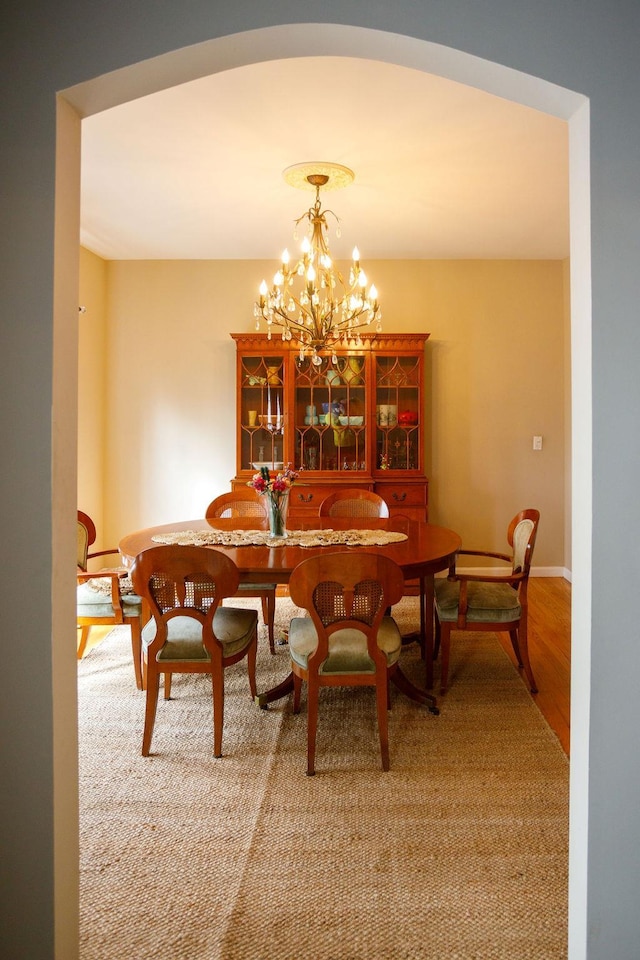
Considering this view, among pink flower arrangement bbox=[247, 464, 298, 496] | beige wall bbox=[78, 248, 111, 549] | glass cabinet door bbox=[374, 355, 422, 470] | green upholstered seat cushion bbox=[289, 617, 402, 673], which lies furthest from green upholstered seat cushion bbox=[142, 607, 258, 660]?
beige wall bbox=[78, 248, 111, 549]

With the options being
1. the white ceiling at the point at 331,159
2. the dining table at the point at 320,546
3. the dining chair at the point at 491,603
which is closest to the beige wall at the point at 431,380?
the white ceiling at the point at 331,159

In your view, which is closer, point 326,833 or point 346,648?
point 326,833

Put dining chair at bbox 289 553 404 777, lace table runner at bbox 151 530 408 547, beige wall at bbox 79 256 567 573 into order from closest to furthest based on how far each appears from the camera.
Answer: dining chair at bbox 289 553 404 777 → lace table runner at bbox 151 530 408 547 → beige wall at bbox 79 256 567 573

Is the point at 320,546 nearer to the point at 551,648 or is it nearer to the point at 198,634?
the point at 198,634

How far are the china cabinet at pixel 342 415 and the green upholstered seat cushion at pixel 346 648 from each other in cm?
244

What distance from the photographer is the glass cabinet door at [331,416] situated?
197 inches

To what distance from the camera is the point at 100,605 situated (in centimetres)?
301

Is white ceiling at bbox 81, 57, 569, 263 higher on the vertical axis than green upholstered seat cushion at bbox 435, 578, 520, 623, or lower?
higher

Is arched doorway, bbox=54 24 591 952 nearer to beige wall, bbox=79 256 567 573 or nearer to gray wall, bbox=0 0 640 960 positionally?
gray wall, bbox=0 0 640 960

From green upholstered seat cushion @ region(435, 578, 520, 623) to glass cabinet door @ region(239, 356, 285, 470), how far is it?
239 centimetres

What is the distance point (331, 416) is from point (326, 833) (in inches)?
136

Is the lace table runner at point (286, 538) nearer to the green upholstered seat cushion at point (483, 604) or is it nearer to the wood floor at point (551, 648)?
the green upholstered seat cushion at point (483, 604)

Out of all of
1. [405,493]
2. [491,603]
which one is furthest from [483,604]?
[405,493]

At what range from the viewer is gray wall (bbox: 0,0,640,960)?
1.20 meters
